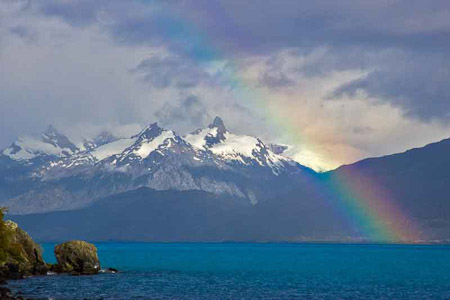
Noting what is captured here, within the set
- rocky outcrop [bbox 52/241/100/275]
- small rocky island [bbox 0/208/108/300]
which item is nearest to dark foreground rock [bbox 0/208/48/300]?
small rocky island [bbox 0/208/108/300]

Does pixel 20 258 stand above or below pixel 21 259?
above

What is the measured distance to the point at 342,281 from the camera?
570 feet

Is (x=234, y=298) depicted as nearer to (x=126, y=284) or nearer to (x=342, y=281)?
(x=126, y=284)

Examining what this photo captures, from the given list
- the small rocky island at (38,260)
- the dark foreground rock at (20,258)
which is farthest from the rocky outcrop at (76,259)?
the dark foreground rock at (20,258)

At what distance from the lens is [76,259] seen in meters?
183

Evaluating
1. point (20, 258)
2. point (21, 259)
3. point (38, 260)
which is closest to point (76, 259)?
point (38, 260)

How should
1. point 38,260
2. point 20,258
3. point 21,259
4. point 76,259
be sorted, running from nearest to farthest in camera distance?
point 20,258 → point 21,259 → point 38,260 → point 76,259

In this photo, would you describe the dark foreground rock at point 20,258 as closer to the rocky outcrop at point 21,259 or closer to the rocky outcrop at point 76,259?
the rocky outcrop at point 21,259

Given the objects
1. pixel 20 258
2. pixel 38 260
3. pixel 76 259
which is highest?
pixel 20 258

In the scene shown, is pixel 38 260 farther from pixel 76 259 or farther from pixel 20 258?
pixel 76 259

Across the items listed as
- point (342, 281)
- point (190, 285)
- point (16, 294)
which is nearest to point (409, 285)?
point (342, 281)

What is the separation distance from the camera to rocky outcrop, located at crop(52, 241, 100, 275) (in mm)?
180250

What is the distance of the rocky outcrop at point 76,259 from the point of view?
7096 inches

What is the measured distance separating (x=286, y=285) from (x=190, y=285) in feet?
63.8
